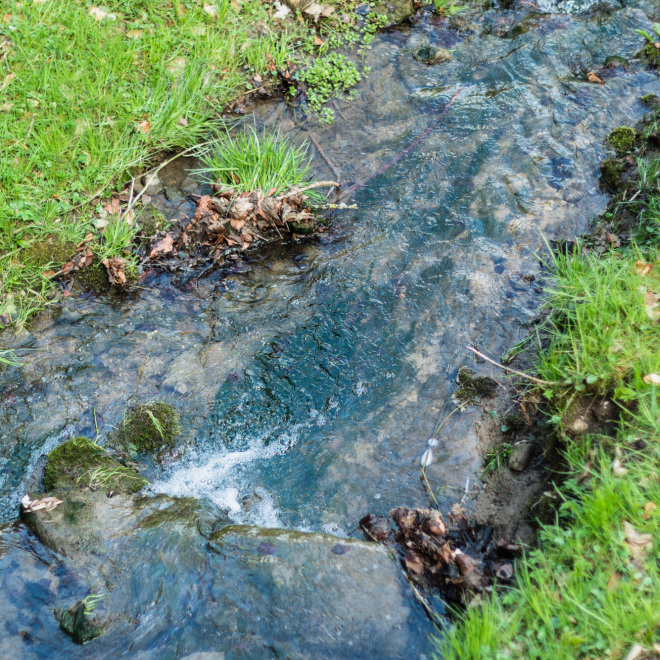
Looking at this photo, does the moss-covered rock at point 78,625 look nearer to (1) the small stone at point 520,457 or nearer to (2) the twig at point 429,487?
(2) the twig at point 429,487

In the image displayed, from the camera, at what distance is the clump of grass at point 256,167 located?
4.71m

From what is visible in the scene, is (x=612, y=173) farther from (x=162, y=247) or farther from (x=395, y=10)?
(x=162, y=247)

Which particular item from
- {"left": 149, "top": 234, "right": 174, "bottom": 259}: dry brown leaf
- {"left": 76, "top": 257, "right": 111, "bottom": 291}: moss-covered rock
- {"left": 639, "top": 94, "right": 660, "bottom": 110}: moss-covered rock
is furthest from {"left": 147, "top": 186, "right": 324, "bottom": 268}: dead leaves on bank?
{"left": 639, "top": 94, "right": 660, "bottom": 110}: moss-covered rock

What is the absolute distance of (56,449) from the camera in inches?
130

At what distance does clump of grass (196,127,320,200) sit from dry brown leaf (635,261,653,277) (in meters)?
2.78

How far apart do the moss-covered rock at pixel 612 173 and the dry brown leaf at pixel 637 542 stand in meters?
3.50

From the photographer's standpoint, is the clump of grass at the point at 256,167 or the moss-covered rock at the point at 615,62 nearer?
the clump of grass at the point at 256,167

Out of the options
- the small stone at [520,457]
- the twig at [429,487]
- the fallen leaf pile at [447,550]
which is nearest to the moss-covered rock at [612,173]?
the small stone at [520,457]

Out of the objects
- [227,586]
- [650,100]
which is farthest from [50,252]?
[650,100]

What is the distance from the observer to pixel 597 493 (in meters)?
2.49

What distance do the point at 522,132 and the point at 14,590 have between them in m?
5.56

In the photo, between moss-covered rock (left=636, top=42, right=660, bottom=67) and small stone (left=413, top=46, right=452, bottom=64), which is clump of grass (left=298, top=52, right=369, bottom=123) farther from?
moss-covered rock (left=636, top=42, right=660, bottom=67)

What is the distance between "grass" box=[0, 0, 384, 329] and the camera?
14.1ft

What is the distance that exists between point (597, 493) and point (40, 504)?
3.07m
